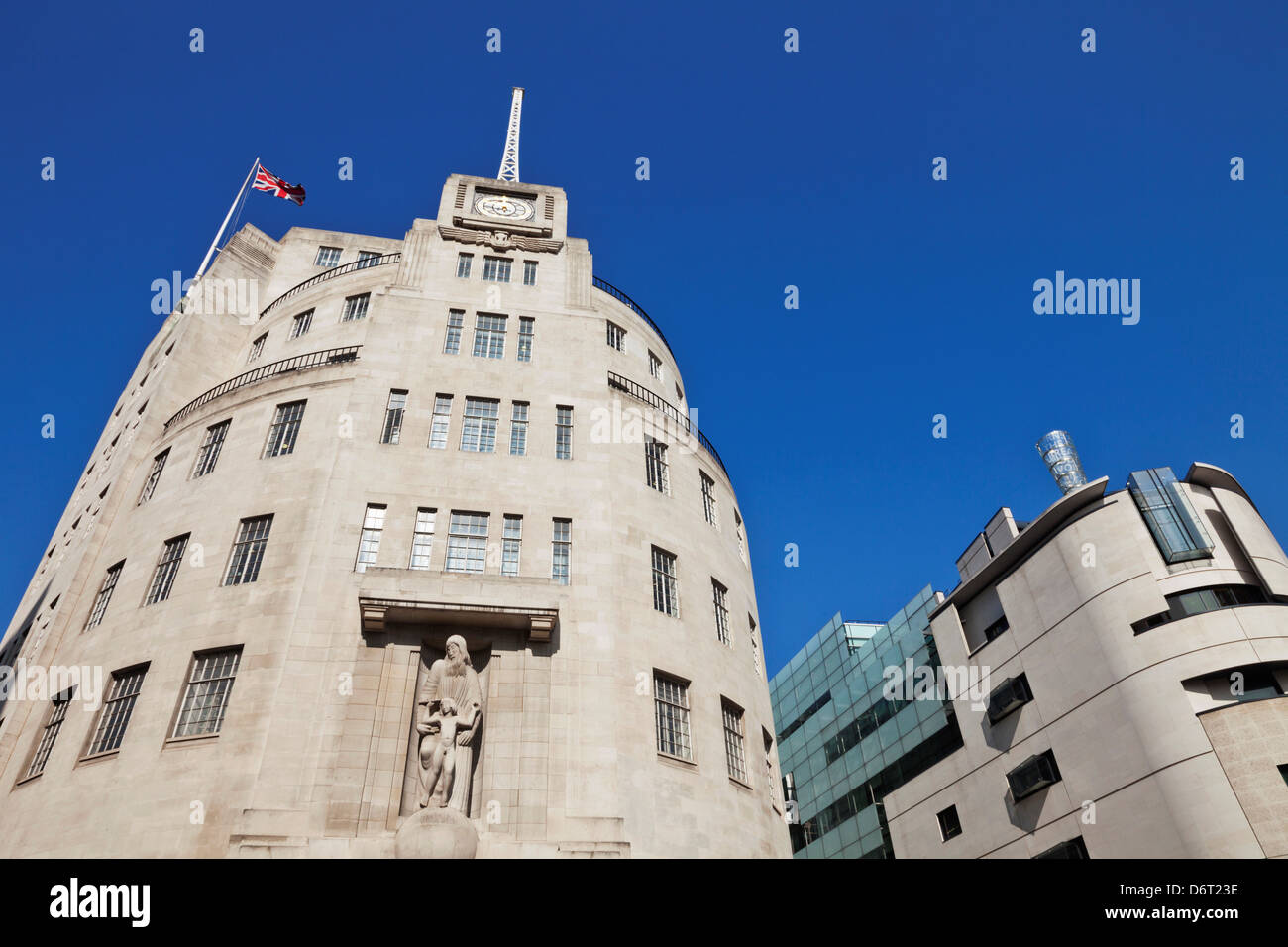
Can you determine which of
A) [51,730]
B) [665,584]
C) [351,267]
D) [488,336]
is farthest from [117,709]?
[351,267]

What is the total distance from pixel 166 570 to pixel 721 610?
2203 centimetres

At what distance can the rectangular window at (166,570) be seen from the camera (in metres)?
30.8

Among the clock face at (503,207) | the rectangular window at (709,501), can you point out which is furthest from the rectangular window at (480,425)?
the clock face at (503,207)

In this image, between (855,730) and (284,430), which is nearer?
(284,430)

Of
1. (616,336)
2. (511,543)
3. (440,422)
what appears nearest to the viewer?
(511,543)

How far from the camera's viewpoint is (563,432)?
34.8 meters

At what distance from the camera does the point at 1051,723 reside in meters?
44.8

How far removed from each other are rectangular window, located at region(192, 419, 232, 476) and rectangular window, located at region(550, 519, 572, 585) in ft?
49.9

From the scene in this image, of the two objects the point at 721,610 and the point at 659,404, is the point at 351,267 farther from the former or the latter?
the point at 721,610

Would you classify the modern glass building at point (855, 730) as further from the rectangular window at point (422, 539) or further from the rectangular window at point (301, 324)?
the rectangular window at point (301, 324)

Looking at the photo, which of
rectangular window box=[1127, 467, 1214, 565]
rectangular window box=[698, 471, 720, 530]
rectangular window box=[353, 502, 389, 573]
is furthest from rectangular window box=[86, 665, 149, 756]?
rectangular window box=[1127, 467, 1214, 565]

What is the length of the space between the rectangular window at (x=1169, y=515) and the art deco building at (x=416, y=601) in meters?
22.8
